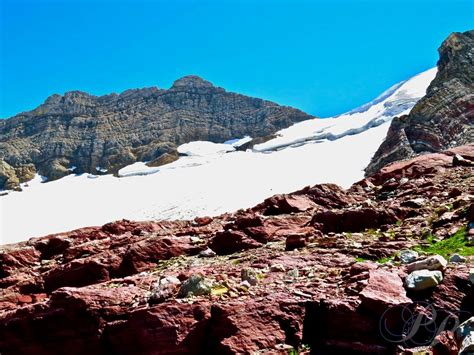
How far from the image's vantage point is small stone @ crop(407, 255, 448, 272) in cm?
799

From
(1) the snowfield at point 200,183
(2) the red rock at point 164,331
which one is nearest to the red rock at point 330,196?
(2) the red rock at point 164,331

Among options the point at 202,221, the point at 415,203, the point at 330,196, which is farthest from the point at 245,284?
the point at 202,221

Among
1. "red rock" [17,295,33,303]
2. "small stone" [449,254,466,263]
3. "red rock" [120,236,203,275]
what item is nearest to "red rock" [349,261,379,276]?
"small stone" [449,254,466,263]

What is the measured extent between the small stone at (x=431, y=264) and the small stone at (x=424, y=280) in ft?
0.67

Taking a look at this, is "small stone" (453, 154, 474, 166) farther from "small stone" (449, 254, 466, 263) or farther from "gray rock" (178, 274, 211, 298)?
"gray rock" (178, 274, 211, 298)

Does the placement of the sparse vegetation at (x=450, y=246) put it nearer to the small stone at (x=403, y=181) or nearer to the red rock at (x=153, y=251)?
the red rock at (x=153, y=251)

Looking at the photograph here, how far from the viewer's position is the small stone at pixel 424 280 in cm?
764

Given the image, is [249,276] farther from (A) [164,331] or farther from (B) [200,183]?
(B) [200,183]

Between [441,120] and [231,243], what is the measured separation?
153 ft

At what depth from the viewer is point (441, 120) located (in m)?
53.8

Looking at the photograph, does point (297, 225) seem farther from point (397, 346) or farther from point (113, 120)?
point (113, 120)

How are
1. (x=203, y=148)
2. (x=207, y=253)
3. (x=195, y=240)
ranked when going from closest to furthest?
(x=207, y=253), (x=195, y=240), (x=203, y=148)

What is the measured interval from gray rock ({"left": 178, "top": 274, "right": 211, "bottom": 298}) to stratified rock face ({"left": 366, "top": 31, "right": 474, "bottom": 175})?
140 feet

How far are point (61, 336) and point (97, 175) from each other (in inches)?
6323
